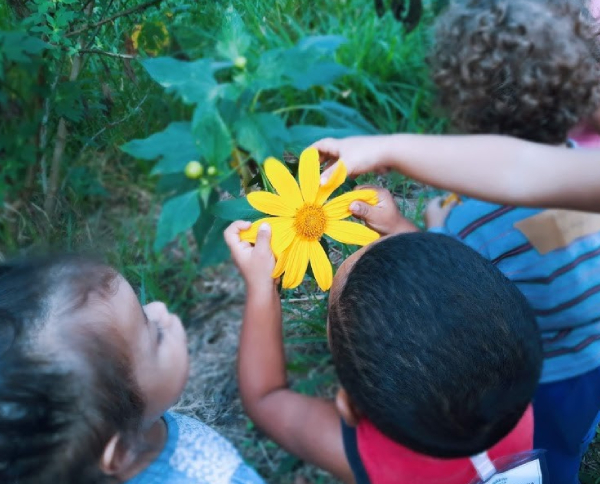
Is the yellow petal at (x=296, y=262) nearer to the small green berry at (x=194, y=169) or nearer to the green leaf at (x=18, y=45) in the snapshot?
the small green berry at (x=194, y=169)

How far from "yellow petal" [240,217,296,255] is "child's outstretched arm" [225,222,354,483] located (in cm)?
6

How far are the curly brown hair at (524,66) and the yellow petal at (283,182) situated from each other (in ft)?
1.87

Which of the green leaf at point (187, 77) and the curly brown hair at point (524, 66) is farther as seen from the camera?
the curly brown hair at point (524, 66)

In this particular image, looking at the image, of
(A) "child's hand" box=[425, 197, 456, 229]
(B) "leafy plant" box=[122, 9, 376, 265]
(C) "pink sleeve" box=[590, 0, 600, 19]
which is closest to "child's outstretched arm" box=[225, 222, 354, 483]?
(B) "leafy plant" box=[122, 9, 376, 265]

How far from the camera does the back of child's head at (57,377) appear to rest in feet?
2.26

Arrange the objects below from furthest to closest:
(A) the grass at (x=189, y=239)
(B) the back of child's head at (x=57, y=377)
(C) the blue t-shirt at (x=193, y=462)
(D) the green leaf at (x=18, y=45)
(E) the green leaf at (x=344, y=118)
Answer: (E) the green leaf at (x=344, y=118), (A) the grass at (x=189, y=239), (C) the blue t-shirt at (x=193, y=462), (D) the green leaf at (x=18, y=45), (B) the back of child's head at (x=57, y=377)

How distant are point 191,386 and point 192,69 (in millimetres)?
859

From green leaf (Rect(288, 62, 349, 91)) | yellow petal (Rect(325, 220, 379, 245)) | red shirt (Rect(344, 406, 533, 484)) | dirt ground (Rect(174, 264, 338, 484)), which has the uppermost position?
green leaf (Rect(288, 62, 349, 91))

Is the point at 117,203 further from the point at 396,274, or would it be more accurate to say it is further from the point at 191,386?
the point at 396,274

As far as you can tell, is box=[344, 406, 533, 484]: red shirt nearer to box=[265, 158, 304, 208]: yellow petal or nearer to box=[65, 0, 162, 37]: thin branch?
box=[265, 158, 304, 208]: yellow petal

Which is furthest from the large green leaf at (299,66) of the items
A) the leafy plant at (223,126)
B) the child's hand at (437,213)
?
the child's hand at (437,213)

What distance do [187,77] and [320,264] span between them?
34 cm

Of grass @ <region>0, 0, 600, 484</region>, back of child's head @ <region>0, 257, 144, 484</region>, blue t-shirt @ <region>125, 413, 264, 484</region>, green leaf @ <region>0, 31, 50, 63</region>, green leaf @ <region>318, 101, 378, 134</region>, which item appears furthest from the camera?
green leaf @ <region>318, 101, 378, 134</region>

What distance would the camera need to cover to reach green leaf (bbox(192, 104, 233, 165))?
0.86m
